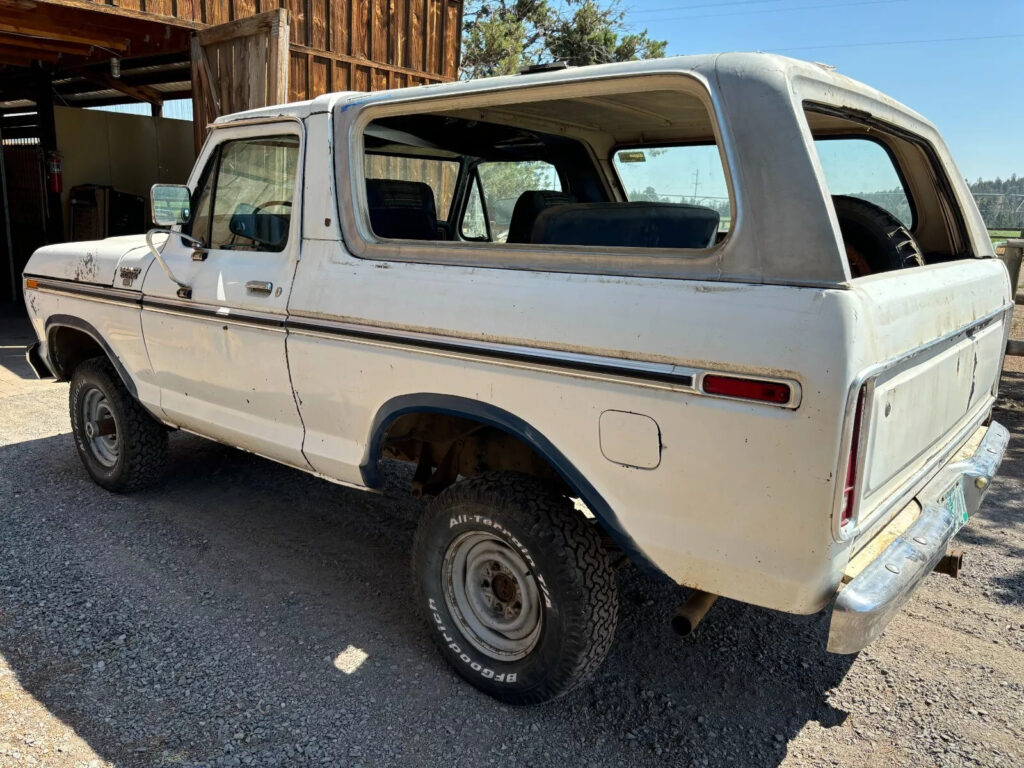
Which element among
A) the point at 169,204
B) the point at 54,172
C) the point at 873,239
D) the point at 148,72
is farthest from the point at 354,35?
the point at 873,239

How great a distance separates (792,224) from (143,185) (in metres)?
13.0

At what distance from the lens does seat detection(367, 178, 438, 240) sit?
11.0 ft

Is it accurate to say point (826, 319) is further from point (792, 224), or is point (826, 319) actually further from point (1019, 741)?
point (1019, 741)

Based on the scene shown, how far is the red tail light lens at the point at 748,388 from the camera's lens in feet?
6.57

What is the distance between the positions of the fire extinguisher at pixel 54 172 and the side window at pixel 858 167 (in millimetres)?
11625

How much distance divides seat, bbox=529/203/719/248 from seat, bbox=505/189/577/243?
35.1 inches

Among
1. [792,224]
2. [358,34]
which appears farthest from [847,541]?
[358,34]

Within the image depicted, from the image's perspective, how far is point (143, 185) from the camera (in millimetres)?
12828

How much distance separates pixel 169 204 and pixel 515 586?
237 centimetres

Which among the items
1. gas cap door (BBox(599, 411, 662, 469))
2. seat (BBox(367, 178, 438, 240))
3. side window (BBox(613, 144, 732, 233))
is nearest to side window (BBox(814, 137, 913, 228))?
side window (BBox(613, 144, 732, 233))

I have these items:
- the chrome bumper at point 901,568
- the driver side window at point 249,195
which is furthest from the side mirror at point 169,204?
the chrome bumper at point 901,568

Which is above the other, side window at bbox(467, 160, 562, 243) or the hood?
side window at bbox(467, 160, 562, 243)

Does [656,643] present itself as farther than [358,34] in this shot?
No

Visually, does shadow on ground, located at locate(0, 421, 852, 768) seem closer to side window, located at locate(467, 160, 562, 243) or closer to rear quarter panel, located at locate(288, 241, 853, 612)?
rear quarter panel, located at locate(288, 241, 853, 612)
